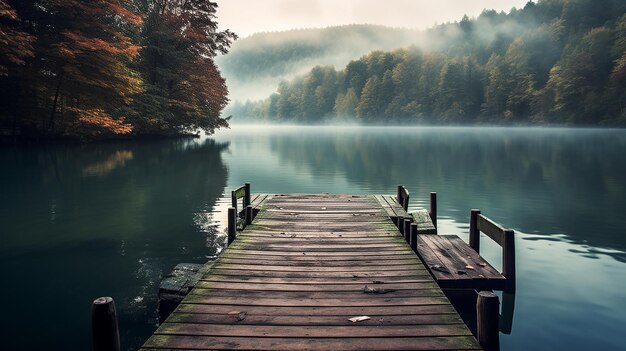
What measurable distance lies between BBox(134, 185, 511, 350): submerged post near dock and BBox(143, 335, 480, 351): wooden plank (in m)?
0.01

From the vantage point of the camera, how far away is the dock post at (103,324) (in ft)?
13.9

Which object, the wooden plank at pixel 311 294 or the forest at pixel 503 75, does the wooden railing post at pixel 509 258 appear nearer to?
the wooden plank at pixel 311 294

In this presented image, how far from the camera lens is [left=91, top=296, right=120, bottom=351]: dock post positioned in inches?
166

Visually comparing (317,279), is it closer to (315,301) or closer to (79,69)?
(315,301)

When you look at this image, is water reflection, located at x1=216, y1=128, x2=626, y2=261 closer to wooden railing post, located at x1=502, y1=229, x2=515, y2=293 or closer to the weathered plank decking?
wooden railing post, located at x1=502, y1=229, x2=515, y2=293

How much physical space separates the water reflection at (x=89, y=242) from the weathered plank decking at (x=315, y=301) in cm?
228

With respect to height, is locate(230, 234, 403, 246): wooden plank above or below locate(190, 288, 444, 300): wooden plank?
above

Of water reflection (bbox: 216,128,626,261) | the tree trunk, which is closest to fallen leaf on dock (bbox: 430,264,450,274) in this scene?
water reflection (bbox: 216,128,626,261)

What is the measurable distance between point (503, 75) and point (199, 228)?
119037mm

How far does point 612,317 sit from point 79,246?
13.1 meters

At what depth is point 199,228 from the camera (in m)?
14.3

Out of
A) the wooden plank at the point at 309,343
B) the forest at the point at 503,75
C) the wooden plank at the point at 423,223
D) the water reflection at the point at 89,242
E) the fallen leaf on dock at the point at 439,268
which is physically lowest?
the water reflection at the point at 89,242

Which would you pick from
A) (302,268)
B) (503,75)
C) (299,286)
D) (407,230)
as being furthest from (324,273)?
(503,75)

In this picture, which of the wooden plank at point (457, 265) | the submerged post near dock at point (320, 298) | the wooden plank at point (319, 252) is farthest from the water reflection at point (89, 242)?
the wooden plank at point (457, 265)
